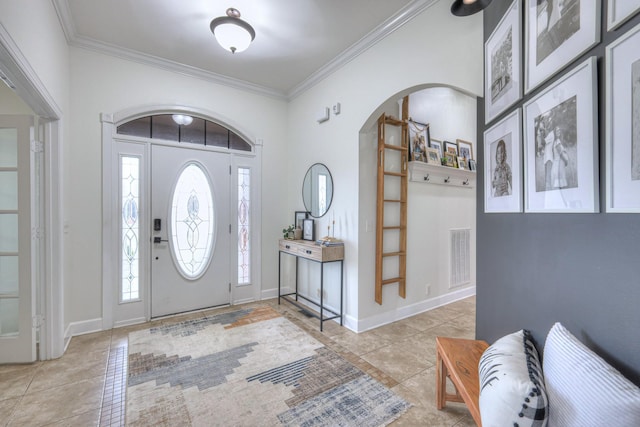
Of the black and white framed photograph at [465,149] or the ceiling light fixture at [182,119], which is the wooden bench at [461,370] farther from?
the ceiling light fixture at [182,119]

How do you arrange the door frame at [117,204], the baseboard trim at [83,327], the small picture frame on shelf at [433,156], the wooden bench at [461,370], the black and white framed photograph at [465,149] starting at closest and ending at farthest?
the wooden bench at [461,370] → the baseboard trim at [83,327] → the door frame at [117,204] → the small picture frame on shelf at [433,156] → the black and white framed photograph at [465,149]

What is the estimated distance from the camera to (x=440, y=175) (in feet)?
12.2

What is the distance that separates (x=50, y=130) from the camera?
95.0 inches

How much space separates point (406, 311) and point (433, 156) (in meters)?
2.06

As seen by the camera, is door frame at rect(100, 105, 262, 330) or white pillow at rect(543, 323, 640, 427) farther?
door frame at rect(100, 105, 262, 330)

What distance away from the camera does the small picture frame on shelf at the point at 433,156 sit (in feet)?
11.9

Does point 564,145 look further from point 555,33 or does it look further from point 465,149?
point 465,149

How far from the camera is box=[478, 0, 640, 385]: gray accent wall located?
88cm

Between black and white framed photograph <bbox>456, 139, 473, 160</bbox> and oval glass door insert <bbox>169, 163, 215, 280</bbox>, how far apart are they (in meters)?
3.62

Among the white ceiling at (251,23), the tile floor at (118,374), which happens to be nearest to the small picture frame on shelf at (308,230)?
the tile floor at (118,374)

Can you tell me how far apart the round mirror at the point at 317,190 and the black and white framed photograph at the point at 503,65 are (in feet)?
6.31

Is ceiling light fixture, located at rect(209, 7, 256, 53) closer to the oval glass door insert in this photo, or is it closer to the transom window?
the transom window

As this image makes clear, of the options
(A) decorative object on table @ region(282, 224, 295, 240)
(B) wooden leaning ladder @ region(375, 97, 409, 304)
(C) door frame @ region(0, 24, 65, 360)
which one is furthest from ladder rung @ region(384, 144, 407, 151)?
(C) door frame @ region(0, 24, 65, 360)

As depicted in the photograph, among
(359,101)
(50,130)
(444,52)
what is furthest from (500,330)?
(50,130)
